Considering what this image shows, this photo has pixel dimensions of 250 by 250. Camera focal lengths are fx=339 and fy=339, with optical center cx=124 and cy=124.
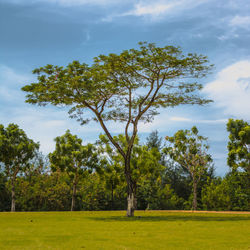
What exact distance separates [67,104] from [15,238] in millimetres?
12965

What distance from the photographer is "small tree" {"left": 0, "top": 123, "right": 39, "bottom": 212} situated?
3073cm

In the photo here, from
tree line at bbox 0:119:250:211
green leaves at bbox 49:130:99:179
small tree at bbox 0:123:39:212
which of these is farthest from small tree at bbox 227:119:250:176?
small tree at bbox 0:123:39:212

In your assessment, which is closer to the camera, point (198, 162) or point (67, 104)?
point (67, 104)

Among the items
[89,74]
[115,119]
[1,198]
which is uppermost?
[89,74]

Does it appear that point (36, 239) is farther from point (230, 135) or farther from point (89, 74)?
point (230, 135)

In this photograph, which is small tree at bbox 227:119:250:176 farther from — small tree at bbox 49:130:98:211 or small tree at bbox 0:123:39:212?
small tree at bbox 0:123:39:212

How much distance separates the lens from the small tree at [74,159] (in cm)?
3070

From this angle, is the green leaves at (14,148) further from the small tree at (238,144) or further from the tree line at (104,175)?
the small tree at (238,144)

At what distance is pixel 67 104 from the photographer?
2205cm

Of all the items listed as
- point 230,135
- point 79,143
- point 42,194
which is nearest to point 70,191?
point 42,194

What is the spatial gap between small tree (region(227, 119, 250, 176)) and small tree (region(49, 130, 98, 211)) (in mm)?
12372

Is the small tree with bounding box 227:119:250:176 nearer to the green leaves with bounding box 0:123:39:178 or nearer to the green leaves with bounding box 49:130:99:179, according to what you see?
the green leaves with bounding box 49:130:99:179

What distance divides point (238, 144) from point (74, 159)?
1487cm

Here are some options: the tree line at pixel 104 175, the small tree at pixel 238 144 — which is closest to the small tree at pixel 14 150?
the tree line at pixel 104 175
